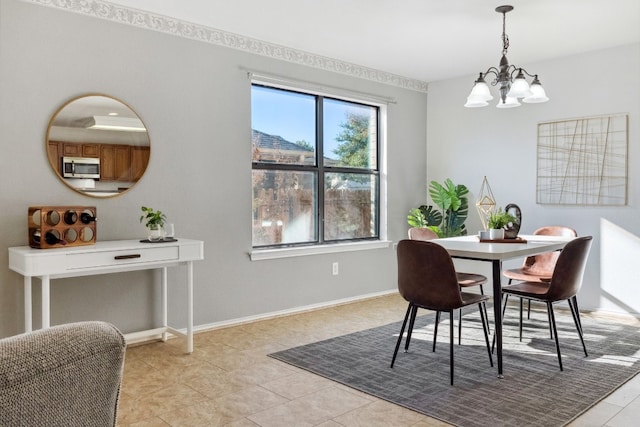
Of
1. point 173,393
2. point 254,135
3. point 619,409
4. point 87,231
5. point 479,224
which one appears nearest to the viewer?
point 619,409

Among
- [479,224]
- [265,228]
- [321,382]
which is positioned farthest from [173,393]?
[479,224]

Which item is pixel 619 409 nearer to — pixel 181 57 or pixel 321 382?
pixel 321 382

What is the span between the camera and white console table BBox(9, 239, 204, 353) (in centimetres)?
266

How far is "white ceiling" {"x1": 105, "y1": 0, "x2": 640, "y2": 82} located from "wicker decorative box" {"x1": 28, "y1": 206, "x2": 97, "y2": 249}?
145cm

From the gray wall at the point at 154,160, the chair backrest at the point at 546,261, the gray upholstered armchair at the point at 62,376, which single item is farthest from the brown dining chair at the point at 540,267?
the gray upholstered armchair at the point at 62,376

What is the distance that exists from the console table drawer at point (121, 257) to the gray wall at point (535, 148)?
3.41 m

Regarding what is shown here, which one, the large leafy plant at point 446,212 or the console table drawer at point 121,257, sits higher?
the large leafy plant at point 446,212

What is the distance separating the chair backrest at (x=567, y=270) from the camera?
2926mm

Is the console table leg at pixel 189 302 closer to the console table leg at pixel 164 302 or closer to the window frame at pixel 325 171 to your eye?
the console table leg at pixel 164 302

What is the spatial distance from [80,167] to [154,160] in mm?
504

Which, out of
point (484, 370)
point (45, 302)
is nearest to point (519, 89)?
point (484, 370)

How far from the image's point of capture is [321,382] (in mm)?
2789

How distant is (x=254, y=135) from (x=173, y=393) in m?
2.32

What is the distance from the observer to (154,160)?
3590 mm
